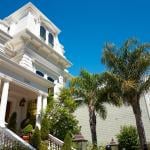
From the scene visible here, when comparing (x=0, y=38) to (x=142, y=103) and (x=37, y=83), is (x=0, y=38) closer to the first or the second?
(x=37, y=83)

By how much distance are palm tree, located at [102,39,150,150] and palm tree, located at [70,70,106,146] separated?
173 cm

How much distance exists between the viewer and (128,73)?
18.3 metres

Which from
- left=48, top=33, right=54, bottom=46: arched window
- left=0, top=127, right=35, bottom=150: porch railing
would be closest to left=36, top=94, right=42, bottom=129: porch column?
left=0, top=127, right=35, bottom=150: porch railing

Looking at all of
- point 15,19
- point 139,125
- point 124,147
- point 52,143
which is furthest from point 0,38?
point 124,147

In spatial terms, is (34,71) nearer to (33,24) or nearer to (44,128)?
(33,24)

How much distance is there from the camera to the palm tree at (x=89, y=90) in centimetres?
2068

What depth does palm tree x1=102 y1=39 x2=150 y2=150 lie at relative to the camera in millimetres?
17391

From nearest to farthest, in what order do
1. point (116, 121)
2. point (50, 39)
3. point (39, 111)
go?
point (39, 111), point (116, 121), point (50, 39)

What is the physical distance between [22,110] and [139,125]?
1032cm

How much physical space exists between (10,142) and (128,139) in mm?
15103

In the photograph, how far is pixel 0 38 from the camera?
22.7 metres

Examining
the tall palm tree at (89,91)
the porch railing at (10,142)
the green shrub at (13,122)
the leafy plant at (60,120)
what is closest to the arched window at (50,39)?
the tall palm tree at (89,91)

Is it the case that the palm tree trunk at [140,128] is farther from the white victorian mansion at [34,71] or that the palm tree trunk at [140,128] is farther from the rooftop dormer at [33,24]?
the rooftop dormer at [33,24]

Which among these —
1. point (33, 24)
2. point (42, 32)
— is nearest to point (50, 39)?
point (42, 32)
